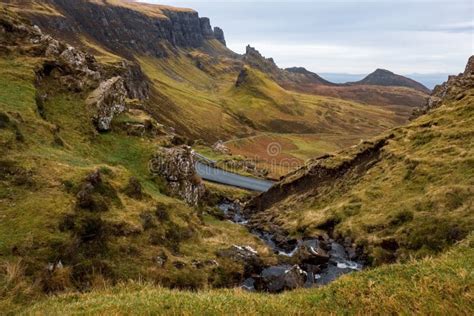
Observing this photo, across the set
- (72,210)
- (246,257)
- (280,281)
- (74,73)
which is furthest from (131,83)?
(280,281)

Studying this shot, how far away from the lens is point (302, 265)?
41781 mm

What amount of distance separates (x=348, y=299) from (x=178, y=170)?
44.3 m

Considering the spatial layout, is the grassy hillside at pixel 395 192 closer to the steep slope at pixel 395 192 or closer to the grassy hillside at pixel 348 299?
the steep slope at pixel 395 192

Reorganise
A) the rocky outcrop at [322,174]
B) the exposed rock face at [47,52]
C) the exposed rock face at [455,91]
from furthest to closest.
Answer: the exposed rock face at [455,91], the rocky outcrop at [322,174], the exposed rock face at [47,52]

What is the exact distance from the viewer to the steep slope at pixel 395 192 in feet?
136

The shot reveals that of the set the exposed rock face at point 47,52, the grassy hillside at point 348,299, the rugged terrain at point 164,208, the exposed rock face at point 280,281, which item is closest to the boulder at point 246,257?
the rugged terrain at point 164,208

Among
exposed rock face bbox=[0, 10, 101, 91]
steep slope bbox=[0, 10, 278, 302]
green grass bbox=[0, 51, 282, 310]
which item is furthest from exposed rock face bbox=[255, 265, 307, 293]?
exposed rock face bbox=[0, 10, 101, 91]

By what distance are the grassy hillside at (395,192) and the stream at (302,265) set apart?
2602mm

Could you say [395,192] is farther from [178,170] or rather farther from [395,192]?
[178,170]

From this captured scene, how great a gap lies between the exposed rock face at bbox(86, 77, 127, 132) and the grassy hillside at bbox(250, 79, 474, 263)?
92.6 ft

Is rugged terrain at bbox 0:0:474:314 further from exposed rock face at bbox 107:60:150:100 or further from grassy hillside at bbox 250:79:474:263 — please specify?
exposed rock face at bbox 107:60:150:100

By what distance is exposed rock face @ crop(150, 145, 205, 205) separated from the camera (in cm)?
5469

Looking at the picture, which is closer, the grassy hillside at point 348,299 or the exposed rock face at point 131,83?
the grassy hillside at point 348,299

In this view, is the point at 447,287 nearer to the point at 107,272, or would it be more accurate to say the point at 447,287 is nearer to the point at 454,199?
the point at 107,272
